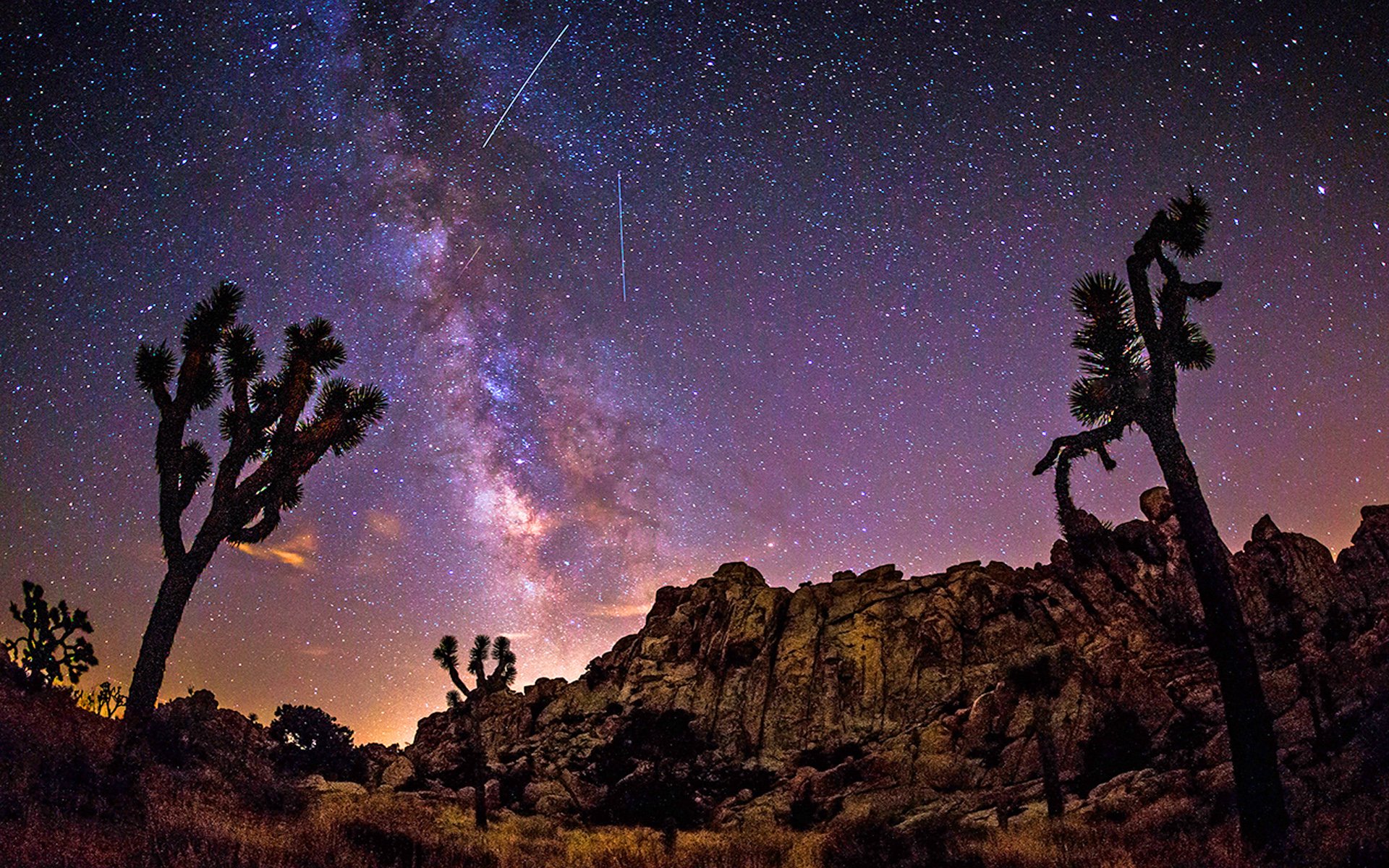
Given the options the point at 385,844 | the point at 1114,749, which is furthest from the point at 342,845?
the point at 1114,749

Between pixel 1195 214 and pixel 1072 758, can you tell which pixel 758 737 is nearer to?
pixel 1072 758

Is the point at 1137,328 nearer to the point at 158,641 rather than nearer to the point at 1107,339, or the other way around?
the point at 1107,339

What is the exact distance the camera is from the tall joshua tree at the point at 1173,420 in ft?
33.6

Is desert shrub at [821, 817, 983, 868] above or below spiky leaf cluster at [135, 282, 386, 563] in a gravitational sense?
below

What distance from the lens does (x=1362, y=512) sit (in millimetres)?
27094

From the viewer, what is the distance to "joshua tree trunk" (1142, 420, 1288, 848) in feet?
32.8

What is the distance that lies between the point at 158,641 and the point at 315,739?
755 inches

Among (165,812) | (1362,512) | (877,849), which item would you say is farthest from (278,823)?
(1362,512)

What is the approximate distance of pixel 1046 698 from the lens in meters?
21.3

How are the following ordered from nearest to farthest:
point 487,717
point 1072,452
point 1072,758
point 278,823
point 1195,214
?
point 278,823 → point 1195,214 → point 1072,452 → point 1072,758 → point 487,717

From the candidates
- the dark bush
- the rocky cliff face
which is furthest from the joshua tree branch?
the dark bush

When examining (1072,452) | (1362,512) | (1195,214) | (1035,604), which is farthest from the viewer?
(1035,604)

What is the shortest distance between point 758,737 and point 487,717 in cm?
1649

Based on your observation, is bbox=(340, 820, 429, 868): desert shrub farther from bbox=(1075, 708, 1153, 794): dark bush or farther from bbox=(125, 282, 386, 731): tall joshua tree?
bbox=(1075, 708, 1153, 794): dark bush
